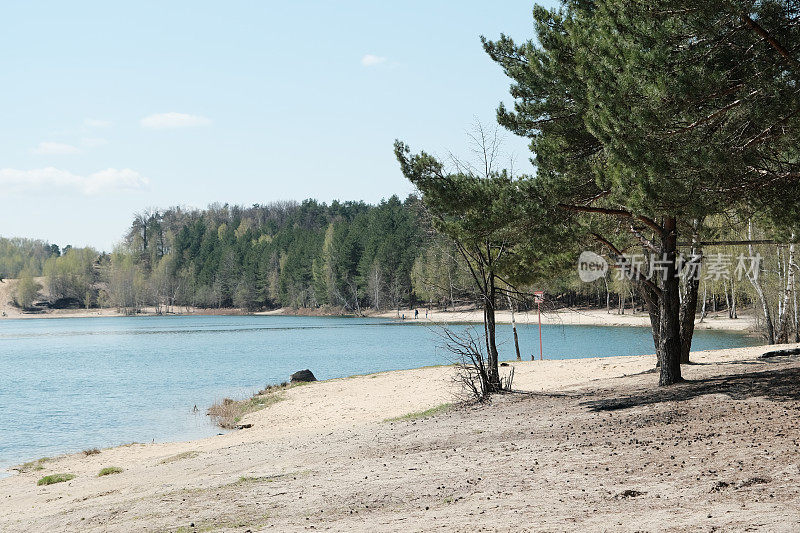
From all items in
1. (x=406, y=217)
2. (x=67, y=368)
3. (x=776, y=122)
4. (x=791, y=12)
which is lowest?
(x=67, y=368)

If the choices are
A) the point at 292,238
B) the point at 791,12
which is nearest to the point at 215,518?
the point at 791,12

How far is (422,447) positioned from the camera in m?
11.7

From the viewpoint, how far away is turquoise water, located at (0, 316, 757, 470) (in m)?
22.7

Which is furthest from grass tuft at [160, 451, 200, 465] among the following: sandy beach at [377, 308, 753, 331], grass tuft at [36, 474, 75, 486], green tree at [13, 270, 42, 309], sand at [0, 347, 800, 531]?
green tree at [13, 270, 42, 309]

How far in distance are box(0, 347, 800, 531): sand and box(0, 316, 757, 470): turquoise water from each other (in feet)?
13.1

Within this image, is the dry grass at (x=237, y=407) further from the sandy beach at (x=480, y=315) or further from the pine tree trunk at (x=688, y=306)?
the pine tree trunk at (x=688, y=306)

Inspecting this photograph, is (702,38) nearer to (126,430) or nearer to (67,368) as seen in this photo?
(126,430)

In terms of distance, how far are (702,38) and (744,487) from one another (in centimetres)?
639

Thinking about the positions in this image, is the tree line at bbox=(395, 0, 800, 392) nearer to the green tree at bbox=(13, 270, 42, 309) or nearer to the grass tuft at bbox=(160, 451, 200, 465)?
the grass tuft at bbox=(160, 451, 200, 465)

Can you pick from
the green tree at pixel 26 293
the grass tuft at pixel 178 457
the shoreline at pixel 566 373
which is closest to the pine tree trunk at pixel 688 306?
the shoreline at pixel 566 373

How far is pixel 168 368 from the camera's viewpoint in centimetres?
4212

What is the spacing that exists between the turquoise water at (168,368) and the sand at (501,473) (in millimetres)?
3987

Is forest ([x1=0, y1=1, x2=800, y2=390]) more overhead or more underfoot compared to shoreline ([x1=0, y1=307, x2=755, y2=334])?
more overhead

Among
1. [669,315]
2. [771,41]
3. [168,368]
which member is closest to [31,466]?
[669,315]
